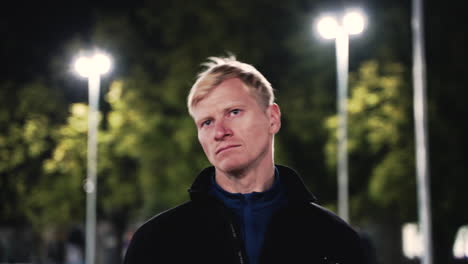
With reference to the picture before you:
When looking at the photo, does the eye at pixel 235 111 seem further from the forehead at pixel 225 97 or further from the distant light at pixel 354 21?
the distant light at pixel 354 21

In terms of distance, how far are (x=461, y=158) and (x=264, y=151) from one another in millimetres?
22405

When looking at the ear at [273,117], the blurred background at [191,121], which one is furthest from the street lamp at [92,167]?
the ear at [273,117]

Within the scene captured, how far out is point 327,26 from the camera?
21.7 metres

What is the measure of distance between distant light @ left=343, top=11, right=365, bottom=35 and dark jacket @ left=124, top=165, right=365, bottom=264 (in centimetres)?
1890

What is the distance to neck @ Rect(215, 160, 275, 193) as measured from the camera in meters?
2.88

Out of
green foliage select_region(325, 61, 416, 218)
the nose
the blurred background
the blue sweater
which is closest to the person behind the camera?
the nose

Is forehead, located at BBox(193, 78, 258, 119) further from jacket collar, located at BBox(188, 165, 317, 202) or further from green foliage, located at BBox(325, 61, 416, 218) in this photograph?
green foliage, located at BBox(325, 61, 416, 218)

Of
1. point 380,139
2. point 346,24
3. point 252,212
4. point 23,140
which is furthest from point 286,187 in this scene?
point 23,140

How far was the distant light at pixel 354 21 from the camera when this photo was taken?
2144 cm

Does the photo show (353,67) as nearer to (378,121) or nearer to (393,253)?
(378,121)

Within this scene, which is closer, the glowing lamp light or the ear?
the ear

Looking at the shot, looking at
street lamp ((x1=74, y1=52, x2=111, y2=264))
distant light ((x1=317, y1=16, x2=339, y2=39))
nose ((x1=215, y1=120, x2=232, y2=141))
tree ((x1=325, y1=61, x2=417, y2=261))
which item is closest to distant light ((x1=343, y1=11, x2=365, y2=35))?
distant light ((x1=317, y1=16, x2=339, y2=39))

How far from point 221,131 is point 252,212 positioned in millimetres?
358

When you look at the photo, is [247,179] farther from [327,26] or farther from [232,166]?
[327,26]
